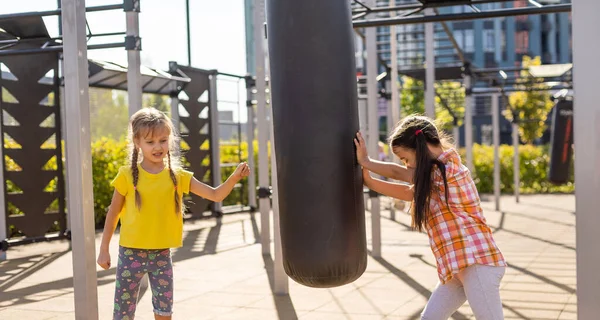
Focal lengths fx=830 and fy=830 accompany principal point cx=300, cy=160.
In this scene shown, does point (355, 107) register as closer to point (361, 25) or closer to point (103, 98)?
point (361, 25)

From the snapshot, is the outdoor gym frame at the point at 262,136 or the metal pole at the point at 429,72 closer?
the outdoor gym frame at the point at 262,136

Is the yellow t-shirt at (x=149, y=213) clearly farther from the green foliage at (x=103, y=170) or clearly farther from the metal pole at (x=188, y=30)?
the metal pole at (x=188, y=30)

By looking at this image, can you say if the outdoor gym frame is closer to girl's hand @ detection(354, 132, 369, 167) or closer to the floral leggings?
the floral leggings

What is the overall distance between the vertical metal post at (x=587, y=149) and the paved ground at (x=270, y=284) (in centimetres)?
250

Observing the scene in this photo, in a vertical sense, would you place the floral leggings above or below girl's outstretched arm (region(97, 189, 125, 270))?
below

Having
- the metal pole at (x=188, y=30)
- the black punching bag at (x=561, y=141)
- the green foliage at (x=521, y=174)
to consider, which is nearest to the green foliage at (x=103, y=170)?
the metal pole at (x=188, y=30)

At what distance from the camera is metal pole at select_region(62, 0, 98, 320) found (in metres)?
4.30

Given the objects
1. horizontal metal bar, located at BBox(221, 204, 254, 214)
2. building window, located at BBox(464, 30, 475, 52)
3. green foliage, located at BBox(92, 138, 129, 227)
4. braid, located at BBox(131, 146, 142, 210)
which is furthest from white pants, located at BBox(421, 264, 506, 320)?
building window, located at BBox(464, 30, 475, 52)

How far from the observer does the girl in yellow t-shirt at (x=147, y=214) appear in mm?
3988

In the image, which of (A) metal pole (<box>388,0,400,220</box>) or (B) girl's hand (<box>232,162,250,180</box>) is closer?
(B) girl's hand (<box>232,162,250,180</box>)

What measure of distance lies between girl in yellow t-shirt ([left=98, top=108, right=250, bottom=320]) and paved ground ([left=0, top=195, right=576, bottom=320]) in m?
1.66

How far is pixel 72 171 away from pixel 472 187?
2.05 metres

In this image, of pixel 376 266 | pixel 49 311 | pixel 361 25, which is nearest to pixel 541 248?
pixel 376 266

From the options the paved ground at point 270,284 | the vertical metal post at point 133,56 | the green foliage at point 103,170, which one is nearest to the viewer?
the paved ground at point 270,284
